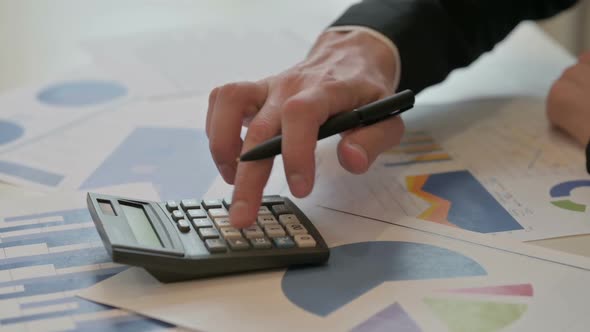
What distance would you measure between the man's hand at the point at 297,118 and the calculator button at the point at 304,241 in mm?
38

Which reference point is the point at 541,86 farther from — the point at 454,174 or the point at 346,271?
the point at 346,271

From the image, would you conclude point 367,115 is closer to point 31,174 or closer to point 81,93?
point 31,174

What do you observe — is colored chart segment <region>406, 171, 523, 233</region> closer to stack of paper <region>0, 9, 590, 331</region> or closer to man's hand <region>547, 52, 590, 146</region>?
stack of paper <region>0, 9, 590, 331</region>

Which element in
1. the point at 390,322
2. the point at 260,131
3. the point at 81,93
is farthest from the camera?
the point at 81,93

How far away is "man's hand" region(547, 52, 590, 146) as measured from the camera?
0.80 metres

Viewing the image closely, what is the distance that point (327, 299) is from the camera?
509 millimetres

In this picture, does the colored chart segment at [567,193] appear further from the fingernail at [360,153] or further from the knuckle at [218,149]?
the knuckle at [218,149]

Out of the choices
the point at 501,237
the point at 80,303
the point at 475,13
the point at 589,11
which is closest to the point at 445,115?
the point at 475,13

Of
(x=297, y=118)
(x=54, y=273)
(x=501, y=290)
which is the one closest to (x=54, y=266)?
(x=54, y=273)

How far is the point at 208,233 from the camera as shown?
0.55 meters

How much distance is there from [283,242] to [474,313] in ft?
0.50

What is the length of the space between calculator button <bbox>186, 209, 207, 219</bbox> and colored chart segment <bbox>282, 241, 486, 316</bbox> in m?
0.09

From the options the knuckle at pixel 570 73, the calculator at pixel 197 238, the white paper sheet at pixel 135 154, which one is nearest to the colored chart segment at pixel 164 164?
the white paper sheet at pixel 135 154

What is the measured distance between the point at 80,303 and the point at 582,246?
1.32 feet
